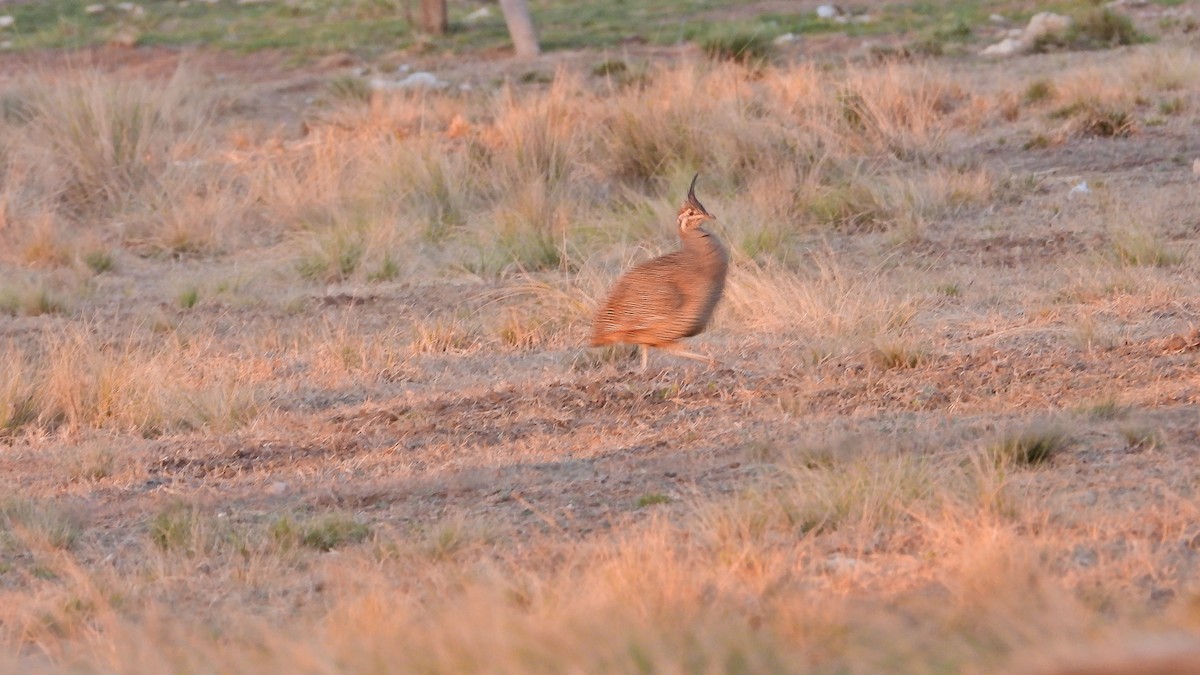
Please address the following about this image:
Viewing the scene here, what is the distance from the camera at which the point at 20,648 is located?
12.8 feet

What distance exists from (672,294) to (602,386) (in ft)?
2.19

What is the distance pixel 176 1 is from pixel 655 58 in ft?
45.9

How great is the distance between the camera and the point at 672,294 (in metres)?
6.14

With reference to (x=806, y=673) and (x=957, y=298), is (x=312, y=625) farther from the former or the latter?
(x=957, y=298)

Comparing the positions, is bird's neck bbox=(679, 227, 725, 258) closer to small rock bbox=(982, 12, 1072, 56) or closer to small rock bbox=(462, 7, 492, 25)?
small rock bbox=(982, 12, 1072, 56)

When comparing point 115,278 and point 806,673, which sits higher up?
point 806,673

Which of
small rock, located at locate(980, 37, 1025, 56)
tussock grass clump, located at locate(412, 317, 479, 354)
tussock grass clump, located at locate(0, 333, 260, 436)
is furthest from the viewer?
small rock, located at locate(980, 37, 1025, 56)

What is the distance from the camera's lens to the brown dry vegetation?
3.49 metres

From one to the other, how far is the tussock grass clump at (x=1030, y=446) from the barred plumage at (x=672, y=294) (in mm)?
1478

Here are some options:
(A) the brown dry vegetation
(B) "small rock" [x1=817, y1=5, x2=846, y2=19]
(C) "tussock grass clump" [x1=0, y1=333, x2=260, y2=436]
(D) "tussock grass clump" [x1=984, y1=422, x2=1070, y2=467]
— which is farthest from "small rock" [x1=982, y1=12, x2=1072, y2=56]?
(D) "tussock grass clump" [x1=984, y1=422, x2=1070, y2=467]

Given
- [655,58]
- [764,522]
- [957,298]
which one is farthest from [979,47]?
[764,522]

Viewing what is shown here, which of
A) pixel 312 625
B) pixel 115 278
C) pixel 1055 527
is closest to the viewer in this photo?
pixel 312 625

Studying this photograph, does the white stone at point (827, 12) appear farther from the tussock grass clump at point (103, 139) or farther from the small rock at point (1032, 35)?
the tussock grass clump at point (103, 139)

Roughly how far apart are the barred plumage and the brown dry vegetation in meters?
0.28
